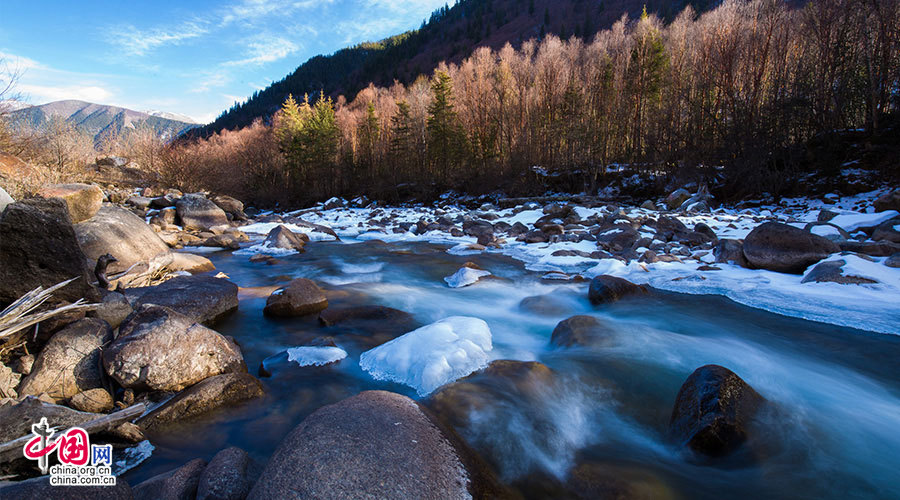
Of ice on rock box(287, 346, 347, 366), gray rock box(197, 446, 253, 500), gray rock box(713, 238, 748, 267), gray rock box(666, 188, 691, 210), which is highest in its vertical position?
gray rock box(666, 188, 691, 210)

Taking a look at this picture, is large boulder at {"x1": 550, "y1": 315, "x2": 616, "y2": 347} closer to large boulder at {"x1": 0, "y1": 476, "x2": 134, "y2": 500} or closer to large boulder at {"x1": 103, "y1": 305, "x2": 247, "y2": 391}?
→ large boulder at {"x1": 103, "y1": 305, "x2": 247, "y2": 391}

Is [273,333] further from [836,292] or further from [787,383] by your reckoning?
[836,292]

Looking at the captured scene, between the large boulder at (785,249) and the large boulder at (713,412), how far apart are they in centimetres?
390

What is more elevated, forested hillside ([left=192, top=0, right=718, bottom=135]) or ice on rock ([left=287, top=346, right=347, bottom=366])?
forested hillside ([left=192, top=0, right=718, bottom=135])

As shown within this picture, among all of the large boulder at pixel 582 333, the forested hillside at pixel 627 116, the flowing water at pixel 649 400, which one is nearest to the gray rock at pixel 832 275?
the flowing water at pixel 649 400

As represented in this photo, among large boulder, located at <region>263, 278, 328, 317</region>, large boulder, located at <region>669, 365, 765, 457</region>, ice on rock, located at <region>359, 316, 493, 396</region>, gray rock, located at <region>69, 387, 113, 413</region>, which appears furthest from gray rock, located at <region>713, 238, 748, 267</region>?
gray rock, located at <region>69, 387, 113, 413</region>

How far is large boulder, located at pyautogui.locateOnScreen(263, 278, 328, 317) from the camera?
Result: 15.7 ft

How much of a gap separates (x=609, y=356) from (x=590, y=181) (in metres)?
19.8

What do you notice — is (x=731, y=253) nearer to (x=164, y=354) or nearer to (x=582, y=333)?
(x=582, y=333)

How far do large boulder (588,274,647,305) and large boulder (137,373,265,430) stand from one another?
4.21 metres

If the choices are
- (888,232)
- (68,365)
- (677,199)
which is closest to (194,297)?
(68,365)

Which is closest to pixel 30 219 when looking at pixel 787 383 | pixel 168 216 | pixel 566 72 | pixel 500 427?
pixel 500 427

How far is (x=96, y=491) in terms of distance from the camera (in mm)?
1561

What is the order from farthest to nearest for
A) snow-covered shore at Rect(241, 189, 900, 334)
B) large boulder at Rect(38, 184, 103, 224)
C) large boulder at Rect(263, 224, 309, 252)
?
large boulder at Rect(263, 224, 309, 252)
large boulder at Rect(38, 184, 103, 224)
snow-covered shore at Rect(241, 189, 900, 334)
